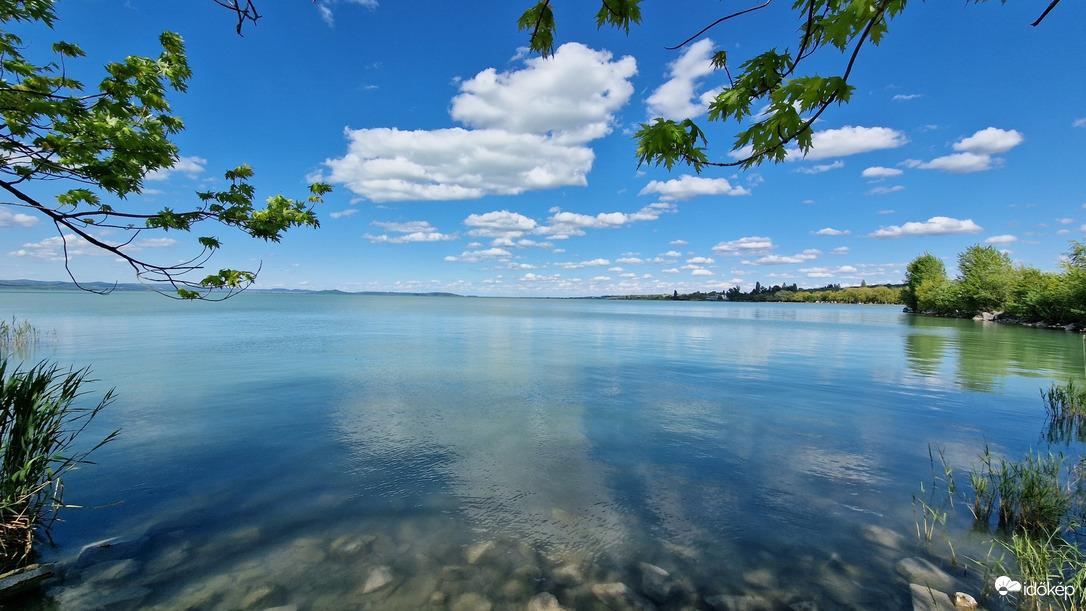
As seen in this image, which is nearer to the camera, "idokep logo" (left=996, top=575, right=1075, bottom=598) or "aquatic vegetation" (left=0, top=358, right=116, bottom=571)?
"idokep logo" (left=996, top=575, right=1075, bottom=598)

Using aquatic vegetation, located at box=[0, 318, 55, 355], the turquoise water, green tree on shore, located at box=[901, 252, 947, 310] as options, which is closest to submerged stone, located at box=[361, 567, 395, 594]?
the turquoise water

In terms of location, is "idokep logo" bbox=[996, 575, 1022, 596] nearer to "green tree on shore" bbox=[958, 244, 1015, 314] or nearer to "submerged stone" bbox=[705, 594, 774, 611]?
"submerged stone" bbox=[705, 594, 774, 611]

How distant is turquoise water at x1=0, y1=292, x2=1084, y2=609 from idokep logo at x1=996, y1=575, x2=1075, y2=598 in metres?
1.09

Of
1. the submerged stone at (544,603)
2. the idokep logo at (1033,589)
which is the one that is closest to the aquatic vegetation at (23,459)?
the submerged stone at (544,603)

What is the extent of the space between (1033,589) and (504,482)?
25.2ft

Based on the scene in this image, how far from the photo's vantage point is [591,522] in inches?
301

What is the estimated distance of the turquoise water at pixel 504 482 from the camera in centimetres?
611

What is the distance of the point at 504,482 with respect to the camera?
9320 mm

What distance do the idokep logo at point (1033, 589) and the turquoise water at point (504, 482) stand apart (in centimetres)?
109

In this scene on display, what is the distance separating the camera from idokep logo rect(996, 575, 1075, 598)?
538 cm

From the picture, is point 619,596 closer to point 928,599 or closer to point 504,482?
point 928,599

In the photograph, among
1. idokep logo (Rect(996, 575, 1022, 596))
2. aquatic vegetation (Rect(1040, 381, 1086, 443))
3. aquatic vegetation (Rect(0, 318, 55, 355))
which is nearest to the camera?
idokep logo (Rect(996, 575, 1022, 596))

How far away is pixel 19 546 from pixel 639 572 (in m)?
8.26

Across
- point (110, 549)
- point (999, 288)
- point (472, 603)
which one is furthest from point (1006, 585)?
point (999, 288)
